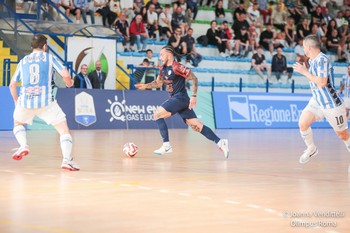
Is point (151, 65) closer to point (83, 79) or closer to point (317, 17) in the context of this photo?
point (83, 79)

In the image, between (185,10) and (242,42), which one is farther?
(242,42)

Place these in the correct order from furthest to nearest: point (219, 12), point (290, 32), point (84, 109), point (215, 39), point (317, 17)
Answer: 1. point (317, 17)
2. point (290, 32)
3. point (219, 12)
4. point (215, 39)
5. point (84, 109)

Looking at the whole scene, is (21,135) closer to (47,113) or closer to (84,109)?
(47,113)

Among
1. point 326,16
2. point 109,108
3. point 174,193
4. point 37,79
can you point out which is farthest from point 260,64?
point 174,193

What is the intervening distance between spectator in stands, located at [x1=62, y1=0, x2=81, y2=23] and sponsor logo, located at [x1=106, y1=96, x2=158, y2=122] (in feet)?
14.9

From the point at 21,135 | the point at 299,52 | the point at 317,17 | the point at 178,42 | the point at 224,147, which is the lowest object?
the point at 299,52

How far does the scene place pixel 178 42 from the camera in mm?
33812

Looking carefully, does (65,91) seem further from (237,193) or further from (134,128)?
(237,193)

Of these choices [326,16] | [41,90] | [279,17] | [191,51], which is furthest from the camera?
[326,16]

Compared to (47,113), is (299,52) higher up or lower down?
lower down

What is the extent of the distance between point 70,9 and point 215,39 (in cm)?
723

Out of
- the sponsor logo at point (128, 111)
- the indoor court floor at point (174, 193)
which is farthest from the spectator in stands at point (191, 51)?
the indoor court floor at point (174, 193)

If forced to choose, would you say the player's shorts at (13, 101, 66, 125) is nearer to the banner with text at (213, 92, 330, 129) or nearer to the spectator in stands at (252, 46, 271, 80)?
the banner with text at (213, 92, 330, 129)

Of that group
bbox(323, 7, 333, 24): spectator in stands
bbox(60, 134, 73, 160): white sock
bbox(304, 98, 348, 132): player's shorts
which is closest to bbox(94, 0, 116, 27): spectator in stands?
bbox(323, 7, 333, 24): spectator in stands
